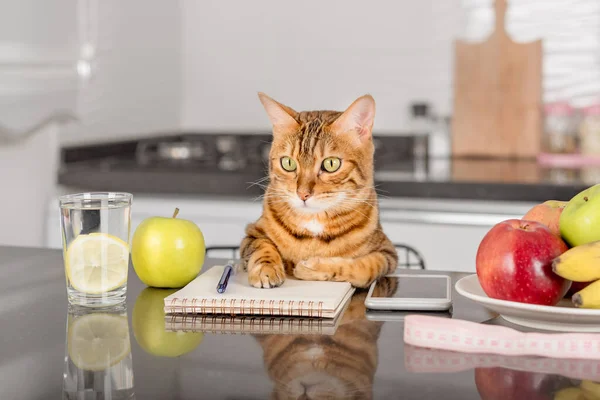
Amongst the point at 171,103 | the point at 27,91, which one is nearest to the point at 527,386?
the point at 27,91

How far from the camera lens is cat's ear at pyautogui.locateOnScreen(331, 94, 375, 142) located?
1.21 m

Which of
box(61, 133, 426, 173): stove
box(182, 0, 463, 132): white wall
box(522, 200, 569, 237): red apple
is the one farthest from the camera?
box(182, 0, 463, 132): white wall

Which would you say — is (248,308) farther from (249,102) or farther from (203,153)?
(249,102)

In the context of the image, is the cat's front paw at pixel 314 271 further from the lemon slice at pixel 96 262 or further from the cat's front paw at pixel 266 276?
the lemon slice at pixel 96 262

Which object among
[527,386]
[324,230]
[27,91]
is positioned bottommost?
[527,386]

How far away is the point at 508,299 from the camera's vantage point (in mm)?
1018

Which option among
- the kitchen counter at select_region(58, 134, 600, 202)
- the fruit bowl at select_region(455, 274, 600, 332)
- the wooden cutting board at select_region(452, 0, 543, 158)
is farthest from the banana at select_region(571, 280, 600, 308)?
the wooden cutting board at select_region(452, 0, 543, 158)

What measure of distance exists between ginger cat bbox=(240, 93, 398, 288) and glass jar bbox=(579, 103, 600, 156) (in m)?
2.32

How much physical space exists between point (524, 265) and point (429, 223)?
5.03ft

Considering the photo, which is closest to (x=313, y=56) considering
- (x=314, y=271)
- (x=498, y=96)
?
(x=498, y=96)

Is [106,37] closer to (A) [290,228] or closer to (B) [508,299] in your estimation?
(A) [290,228]

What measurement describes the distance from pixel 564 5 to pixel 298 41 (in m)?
1.13

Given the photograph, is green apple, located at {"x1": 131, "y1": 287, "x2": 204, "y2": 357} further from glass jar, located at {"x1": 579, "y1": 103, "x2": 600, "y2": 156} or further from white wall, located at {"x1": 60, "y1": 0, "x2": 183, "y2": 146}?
glass jar, located at {"x1": 579, "y1": 103, "x2": 600, "y2": 156}

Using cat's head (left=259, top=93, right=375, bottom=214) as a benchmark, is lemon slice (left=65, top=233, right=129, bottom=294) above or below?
below
